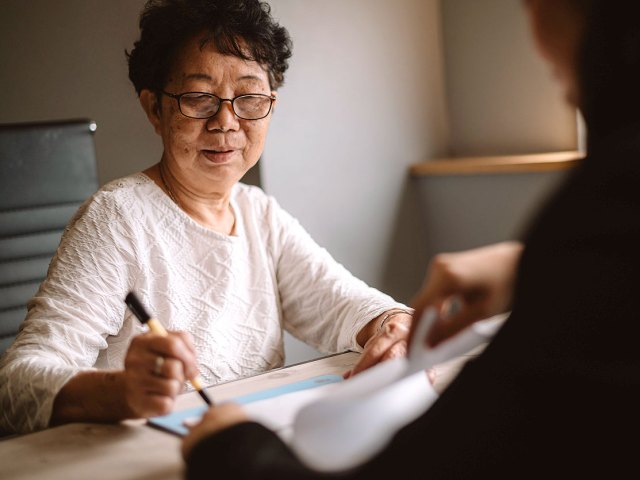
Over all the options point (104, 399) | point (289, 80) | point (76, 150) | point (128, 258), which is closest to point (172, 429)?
point (104, 399)

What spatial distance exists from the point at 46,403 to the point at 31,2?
224 cm

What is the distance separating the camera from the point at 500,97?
3.02 meters

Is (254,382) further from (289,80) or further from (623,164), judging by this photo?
(289,80)

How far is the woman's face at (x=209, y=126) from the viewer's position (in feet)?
5.45

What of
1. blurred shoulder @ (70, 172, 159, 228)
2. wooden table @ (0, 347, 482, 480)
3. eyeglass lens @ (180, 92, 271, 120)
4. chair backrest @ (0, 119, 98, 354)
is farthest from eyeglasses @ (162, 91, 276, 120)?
wooden table @ (0, 347, 482, 480)

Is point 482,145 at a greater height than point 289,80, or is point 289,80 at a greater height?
point 289,80

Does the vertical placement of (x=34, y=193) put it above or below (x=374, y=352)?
above

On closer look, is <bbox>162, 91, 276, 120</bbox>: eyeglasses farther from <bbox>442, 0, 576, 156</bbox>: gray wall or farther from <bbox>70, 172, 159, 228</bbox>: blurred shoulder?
<bbox>442, 0, 576, 156</bbox>: gray wall

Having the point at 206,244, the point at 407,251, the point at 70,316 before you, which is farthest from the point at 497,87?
the point at 70,316

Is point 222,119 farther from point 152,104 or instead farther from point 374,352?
point 374,352

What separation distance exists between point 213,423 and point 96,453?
0.32m

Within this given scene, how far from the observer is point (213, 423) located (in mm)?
775

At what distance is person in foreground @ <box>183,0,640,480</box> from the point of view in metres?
0.52

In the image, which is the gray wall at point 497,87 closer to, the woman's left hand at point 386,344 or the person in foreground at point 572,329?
the woman's left hand at point 386,344
